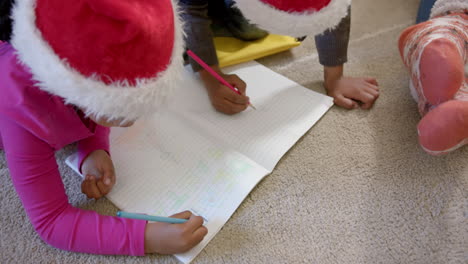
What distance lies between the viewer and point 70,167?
67 centimetres

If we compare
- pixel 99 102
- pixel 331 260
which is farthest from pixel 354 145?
pixel 99 102

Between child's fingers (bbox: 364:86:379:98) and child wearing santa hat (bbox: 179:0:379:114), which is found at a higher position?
child wearing santa hat (bbox: 179:0:379:114)

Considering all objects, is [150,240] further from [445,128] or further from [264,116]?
[445,128]

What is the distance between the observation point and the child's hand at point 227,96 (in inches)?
28.8

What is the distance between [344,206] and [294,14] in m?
0.34

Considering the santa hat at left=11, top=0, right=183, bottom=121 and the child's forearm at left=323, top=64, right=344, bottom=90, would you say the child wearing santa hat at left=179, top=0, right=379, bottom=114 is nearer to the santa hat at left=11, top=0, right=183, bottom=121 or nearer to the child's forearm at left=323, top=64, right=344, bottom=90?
the child's forearm at left=323, top=64, right=344, bottom=90

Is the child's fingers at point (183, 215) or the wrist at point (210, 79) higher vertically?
the wrist at point (210, 79)

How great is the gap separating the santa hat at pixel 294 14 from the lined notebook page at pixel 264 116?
0.81 feet

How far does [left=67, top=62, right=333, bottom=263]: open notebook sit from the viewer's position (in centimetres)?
61

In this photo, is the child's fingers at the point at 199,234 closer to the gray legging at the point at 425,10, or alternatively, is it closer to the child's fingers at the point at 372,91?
the child's fingers at the point at 372,91

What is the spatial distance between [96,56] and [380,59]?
73cm

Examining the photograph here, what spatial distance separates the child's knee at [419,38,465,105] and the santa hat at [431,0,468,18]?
0.16 metres

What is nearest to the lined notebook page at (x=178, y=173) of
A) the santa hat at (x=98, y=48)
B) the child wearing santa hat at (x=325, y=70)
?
the child wearing santa hat at (x=325, y=70)

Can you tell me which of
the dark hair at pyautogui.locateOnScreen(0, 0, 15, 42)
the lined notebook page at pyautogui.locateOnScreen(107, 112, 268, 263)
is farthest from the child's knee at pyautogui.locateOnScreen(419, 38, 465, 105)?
the dark hair at pyautogui.locateOnScreen(0, 0, 15, 42)
